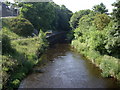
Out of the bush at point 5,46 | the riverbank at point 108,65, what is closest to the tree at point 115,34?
the riverbank at point 108,65

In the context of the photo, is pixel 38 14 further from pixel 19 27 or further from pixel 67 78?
pixel 67 78

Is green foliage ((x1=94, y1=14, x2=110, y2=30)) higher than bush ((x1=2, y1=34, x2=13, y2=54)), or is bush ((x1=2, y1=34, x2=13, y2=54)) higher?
green foliage ((x1=94, y1=14, x2=110, y2=30))

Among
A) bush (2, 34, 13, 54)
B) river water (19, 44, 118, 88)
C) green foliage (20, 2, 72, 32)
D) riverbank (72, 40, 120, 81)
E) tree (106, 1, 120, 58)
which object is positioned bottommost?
river water (19, 44, 118, 88)

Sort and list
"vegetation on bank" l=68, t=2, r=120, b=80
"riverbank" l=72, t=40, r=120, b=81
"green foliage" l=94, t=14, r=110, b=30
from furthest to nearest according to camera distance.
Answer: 1. "green foliage" l=94, t=14, r=110, b=30
2. "vegetation on bank" l=68, t=2, r=120, b=80
3. "riverbank" l=72, t=40, r=120, b=81

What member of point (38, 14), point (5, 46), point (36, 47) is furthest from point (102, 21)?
point (38, 14)

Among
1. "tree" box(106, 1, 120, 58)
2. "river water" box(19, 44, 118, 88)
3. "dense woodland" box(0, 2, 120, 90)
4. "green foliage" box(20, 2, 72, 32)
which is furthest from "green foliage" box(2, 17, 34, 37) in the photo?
"tree" box(106, 1, 120, 58)

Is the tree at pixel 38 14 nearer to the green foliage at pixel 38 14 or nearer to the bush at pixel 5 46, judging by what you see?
the green foliage at pixel 38 14

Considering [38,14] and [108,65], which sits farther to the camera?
[38,14]

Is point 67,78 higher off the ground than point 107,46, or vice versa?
point 107,46

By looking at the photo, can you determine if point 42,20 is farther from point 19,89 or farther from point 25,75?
point 19,89

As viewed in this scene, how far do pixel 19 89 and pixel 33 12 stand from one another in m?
36.3

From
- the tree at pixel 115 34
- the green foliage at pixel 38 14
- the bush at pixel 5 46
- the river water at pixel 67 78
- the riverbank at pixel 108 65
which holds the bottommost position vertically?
the river water at pixel 67 78

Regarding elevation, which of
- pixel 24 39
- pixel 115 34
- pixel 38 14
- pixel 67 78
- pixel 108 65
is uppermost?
pixel 38 14

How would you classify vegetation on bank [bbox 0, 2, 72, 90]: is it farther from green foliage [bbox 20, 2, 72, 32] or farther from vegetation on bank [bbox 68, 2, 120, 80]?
vegetation on bank [bbox 68, 2, 120, 80]
